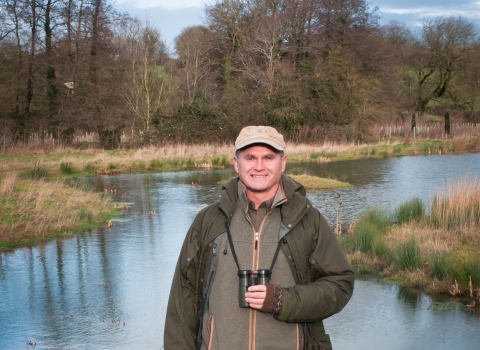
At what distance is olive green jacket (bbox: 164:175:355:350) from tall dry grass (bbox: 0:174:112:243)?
9.56 metres

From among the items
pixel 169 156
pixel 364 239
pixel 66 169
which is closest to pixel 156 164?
pixel 169 156

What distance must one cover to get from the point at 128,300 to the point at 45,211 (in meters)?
5.96

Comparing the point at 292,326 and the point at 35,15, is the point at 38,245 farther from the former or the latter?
the point at 35,15

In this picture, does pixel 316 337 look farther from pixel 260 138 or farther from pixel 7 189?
pixel 7 189

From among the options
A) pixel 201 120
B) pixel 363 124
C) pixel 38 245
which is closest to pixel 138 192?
pixel 38 245

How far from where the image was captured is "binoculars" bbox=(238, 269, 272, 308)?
295 centimetres

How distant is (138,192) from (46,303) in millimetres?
11727

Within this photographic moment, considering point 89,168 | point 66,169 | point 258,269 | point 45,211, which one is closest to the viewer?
point 258,269

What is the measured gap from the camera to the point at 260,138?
3166mm

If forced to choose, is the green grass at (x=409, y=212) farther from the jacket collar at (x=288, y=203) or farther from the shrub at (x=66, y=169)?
the shrub at (x=66, y=169)

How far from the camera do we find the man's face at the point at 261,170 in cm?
322

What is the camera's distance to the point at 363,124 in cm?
4100

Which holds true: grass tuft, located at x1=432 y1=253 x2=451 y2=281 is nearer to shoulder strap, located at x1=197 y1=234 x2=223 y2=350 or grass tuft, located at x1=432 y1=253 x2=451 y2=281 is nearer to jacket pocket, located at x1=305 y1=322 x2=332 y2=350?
jacket pocket, located at x1=305 y1=322 x2=332 y2=350

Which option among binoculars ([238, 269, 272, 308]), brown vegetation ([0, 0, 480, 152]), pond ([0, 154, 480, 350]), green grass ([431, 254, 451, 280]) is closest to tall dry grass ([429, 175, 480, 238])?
green grass ([431, 254, 451, 280])
